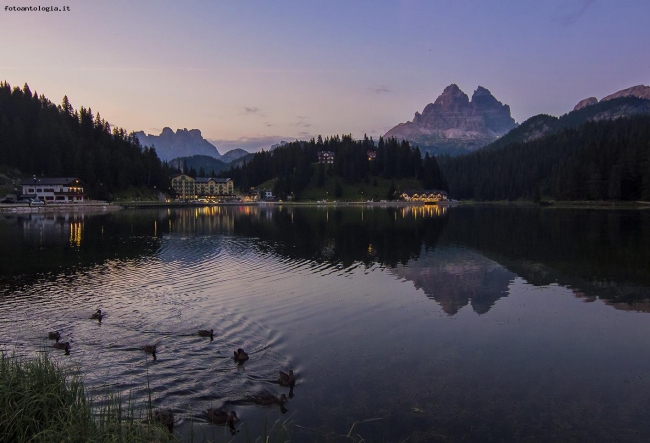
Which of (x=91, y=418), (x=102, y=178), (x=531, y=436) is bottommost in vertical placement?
(x=531, y=436)

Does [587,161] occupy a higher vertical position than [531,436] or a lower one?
higher

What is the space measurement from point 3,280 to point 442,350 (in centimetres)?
3430

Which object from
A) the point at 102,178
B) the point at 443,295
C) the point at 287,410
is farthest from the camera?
the point at 102,178

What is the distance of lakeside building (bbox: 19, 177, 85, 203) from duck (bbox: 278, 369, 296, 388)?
175963 millimetres

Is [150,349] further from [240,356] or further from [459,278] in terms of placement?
[459,278]

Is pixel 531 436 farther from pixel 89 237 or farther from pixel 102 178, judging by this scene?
pixel 102 178

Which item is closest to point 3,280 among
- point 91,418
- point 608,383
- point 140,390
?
point 140,390

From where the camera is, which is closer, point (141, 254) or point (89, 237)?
point (141, 254)

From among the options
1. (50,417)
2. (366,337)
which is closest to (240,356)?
(366,337)

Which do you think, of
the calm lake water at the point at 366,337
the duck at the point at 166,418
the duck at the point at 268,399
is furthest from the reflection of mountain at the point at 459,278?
the duck at the point at 166,418

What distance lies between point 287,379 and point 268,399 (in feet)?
5.29

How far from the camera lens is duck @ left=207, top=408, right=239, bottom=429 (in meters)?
13.8

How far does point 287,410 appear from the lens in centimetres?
1485

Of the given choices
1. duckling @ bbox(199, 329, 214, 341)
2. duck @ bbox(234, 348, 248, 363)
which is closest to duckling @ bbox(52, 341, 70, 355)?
duckling @ bbox(199, 329, 214, 341)
